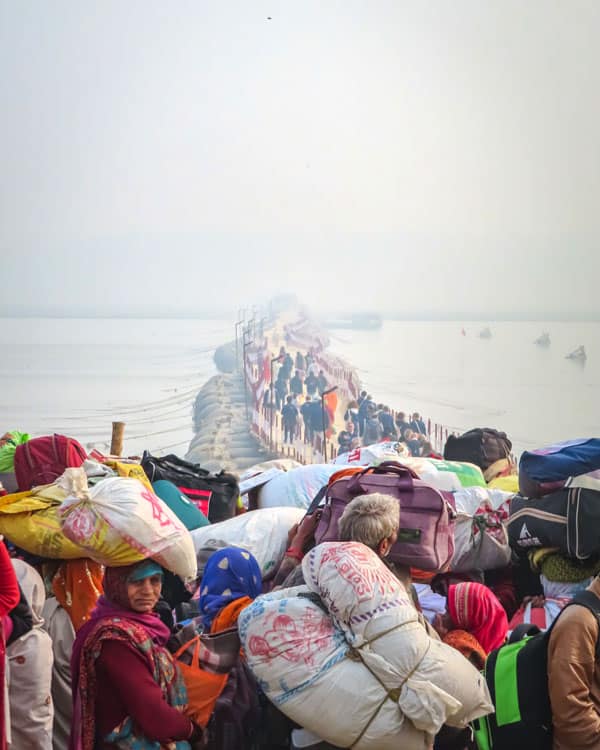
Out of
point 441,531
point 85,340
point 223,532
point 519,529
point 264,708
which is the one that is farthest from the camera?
point 85,340

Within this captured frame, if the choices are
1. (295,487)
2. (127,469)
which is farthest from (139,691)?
(295,487)

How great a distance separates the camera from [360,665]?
244 cm

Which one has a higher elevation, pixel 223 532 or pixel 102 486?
pixel 102 486

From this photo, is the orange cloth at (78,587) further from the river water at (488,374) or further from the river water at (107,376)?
the river water at (488,374)

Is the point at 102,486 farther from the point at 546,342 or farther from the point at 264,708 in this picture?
the point at 546,342

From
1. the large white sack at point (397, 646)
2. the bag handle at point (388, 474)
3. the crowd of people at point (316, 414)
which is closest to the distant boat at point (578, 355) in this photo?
the crowd of people at point (316, 414)

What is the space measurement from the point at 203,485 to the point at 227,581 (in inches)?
56.8

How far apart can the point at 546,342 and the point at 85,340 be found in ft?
37.9

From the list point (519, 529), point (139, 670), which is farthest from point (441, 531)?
point (139, 670)

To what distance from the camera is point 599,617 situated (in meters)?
2.66

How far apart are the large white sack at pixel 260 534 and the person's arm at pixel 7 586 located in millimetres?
1046

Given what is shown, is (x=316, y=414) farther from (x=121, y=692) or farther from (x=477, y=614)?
(x=121, y=692)

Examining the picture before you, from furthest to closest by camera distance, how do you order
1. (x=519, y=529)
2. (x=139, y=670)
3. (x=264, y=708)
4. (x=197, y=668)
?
(x=519, y=529) → (x=264, y=708) → (x=197, y=668) → (x=139, y=670)

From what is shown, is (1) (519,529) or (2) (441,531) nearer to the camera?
(2) (441,531)
